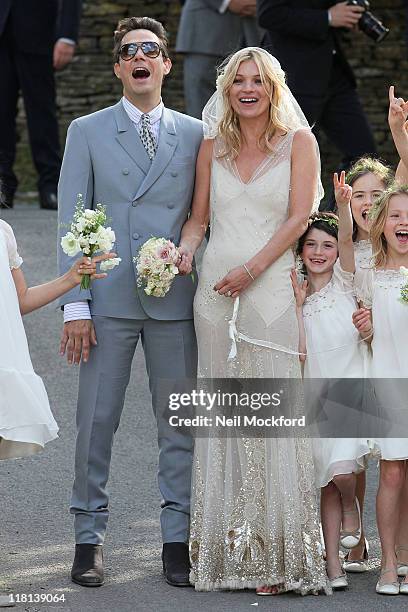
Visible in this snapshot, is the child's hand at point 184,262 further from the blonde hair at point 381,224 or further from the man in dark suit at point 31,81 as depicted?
the man in dark suit at point 31,81

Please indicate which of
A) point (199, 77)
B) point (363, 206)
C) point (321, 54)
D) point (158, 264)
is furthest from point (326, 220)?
point (199, 77)

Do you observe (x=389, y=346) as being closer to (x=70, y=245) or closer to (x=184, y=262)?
(x=184, y=262)

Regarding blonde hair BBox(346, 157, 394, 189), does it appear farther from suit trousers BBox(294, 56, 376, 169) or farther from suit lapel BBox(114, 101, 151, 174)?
suit trousers BBox(294, 56, 376, 169)

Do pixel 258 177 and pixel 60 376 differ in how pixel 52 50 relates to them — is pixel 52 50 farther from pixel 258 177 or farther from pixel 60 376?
pixel 258 177

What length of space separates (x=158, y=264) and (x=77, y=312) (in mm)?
457

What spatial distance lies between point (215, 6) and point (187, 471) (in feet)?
17.9

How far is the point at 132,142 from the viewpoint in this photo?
5949 millimetres

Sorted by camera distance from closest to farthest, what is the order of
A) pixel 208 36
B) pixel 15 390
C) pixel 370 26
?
pixel 15 390, pixel 370 26, pixel 208 36

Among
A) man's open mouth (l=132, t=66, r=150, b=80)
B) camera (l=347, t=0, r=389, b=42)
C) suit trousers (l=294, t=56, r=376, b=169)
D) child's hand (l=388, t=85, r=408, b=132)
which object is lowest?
child's hand (l=388, t=85, r=408, b=132)

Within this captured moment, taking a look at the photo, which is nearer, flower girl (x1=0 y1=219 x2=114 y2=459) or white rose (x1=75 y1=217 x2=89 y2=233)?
flower girl (x1=0 y1=219 x2=114 y2=459)

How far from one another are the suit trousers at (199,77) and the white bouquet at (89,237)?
544 cm

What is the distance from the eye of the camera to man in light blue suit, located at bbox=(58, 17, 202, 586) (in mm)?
5895

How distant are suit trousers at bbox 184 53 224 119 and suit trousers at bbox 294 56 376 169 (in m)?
1.37

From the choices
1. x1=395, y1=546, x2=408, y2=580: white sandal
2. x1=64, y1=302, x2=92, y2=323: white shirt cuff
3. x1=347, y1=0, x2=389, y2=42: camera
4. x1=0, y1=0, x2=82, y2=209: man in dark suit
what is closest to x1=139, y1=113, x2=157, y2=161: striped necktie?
Result: x1=64, y1=302, x2=92, y2=323: white shirt cuff
